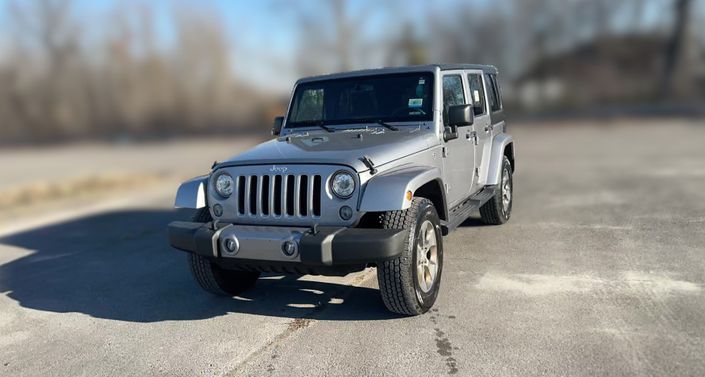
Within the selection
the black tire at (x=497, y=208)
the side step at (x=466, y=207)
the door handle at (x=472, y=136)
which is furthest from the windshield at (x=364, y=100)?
the black tire at (x=497, y=208)

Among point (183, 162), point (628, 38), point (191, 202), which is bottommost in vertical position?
point (183, 162)

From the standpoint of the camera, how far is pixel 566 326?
4285 mm

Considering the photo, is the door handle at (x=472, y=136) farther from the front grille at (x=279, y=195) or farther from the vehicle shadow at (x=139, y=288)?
the front grille at (x=279, y=195)

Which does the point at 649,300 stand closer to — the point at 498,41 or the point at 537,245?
the point at 537,245

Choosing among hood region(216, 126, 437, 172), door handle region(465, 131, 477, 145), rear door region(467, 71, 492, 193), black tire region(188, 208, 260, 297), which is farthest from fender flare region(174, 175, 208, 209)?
rear door region(467, 71, 492, 193)

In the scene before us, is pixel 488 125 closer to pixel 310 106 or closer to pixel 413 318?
pixel 310 106

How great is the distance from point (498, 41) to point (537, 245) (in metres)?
34.5

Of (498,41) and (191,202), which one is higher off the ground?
(498,41)

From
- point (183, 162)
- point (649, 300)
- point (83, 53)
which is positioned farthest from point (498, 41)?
point (649, 300)

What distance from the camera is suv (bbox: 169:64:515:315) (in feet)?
13.8

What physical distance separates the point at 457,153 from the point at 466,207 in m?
0.57

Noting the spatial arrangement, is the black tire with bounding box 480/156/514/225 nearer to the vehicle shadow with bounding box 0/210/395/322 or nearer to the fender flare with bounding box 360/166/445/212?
the vehicle shadow with bounding box 0/210/395/322

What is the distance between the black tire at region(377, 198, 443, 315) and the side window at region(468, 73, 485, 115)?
238cm

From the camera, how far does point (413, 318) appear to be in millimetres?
4582
